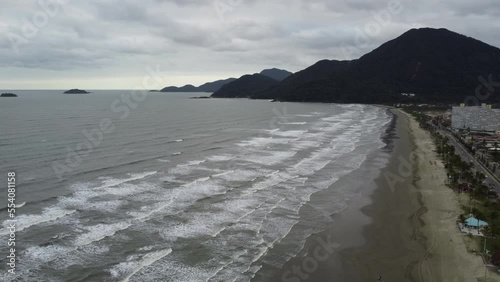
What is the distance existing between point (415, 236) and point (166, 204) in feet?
62.4

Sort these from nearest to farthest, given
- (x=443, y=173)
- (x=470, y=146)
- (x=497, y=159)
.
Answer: (x=443, y=173)
(x=497, y=159)
(x=470, y=146)

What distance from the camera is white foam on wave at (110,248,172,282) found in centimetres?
2208

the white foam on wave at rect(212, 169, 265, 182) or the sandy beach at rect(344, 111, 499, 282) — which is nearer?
the sandy beach at rect(344, 111, 499, 282)

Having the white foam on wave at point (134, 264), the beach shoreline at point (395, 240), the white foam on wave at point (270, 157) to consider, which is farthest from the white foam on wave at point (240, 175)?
the white foam on wave at point (134, 264)

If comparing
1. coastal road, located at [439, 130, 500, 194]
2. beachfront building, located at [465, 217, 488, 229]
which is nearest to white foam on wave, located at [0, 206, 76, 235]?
beachfront building, located at [465, 217, 488, 229]

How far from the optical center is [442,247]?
26.0m

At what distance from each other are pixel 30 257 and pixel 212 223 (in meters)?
11.7

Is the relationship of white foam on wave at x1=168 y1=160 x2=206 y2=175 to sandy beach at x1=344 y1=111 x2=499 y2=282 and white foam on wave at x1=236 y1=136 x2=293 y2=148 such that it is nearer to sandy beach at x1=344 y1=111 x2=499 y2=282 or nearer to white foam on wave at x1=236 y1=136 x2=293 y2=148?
white foam on wave at x1=236 y1=136 x2=293 y2=148

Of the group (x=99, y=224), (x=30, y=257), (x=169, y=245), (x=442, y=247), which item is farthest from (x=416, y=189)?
(x=30, y=257)

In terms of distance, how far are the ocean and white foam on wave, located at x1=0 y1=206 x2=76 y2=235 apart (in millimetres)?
73

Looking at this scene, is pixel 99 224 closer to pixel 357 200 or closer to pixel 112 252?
pixel 112 252

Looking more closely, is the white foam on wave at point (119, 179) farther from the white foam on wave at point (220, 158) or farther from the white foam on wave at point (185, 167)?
the white foam on wave at point (220, 158)

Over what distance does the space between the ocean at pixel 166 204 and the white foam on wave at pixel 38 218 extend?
0.07 meters

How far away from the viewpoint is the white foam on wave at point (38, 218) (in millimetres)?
28125
